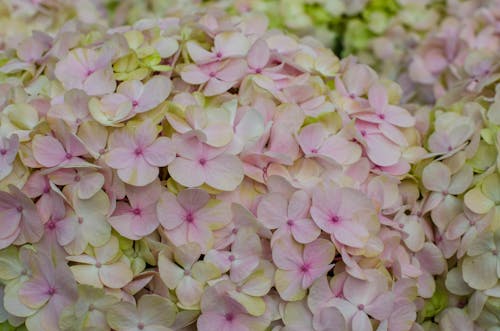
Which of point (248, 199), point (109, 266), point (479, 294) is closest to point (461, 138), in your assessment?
point (479, 294)

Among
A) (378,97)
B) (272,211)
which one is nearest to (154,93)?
(272,211)

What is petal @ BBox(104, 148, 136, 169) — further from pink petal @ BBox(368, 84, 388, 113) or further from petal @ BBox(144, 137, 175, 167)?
pink petal @ BBox(368, 84, 388, 113)

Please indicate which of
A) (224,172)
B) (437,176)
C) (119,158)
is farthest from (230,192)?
(437,176)

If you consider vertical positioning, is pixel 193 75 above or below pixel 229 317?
above

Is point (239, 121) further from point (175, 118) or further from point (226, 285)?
point (226, 285)

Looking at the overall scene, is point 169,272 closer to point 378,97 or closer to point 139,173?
point 139,173

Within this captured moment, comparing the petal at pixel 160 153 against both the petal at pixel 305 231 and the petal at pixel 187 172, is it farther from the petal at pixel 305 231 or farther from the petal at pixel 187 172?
the petal at pixel 305 231

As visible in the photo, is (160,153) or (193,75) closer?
(160,153)

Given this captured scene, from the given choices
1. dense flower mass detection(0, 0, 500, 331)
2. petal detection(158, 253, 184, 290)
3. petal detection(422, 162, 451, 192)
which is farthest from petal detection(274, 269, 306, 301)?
petal detection(422, 162, 451, 192)

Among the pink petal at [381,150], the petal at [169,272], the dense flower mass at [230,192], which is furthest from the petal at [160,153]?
the pink petal at [381,150]
